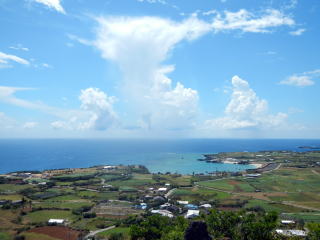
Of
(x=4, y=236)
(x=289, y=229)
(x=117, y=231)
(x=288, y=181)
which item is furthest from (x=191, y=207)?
(x=288, y=181)

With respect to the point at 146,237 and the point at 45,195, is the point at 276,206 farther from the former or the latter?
the point at 45,195

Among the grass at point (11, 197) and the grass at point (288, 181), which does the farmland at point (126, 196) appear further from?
the grass at point (11, 197)

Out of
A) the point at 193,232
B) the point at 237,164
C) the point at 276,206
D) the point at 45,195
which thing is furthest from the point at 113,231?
the point at 237,164

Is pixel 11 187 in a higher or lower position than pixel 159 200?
higher

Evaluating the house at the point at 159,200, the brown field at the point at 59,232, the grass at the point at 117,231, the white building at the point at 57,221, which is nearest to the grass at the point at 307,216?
the house at the point at 159,200

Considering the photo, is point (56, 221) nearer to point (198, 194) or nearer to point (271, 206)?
point (198, 194)
